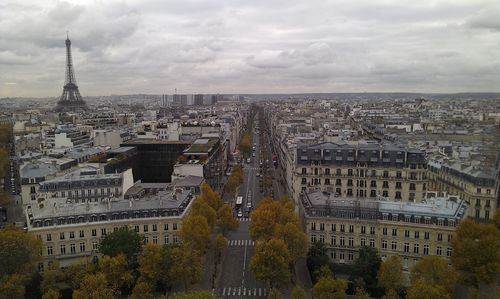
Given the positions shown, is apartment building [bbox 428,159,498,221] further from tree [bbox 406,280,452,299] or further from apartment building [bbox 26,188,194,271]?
apartment building [bbox 26,188,194,271]

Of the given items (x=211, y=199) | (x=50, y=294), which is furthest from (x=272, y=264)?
(x=50, y=294)

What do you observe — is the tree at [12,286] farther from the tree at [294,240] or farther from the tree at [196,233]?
the tree at [294,240]

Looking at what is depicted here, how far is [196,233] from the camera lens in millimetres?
56125

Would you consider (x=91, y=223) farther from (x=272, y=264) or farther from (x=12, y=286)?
(x=272, y=264)

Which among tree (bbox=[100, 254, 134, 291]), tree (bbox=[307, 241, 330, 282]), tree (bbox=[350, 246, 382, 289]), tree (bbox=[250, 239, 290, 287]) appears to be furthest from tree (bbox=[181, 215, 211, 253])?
tree (bbox=[350, 246, 382, 289])

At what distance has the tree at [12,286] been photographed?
44.4 meters

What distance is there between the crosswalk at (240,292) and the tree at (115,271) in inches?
453

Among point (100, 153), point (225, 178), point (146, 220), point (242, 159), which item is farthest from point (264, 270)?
point (242, 159)

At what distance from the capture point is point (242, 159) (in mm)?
150750

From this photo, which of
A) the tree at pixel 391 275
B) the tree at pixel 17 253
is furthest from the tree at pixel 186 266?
the tree at pixel 391 275

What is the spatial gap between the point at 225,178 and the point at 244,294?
219 feet

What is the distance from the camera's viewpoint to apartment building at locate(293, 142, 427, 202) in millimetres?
75875

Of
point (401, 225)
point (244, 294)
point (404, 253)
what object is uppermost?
point (401, 225)

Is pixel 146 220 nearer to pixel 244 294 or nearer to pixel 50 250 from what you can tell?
pixel 50 250
